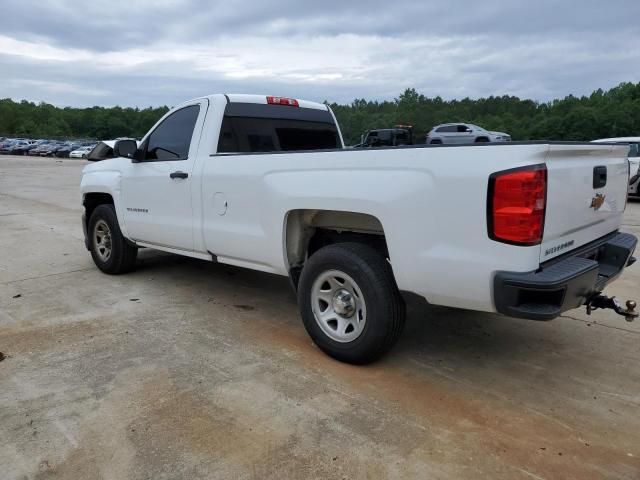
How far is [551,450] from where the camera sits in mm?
2689

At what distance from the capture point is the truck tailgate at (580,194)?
287 centimetres

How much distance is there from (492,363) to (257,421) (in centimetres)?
179

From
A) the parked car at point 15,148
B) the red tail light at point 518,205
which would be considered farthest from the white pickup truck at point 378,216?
the parked car at point 15,148

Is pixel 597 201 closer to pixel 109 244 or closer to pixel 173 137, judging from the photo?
pixel 173 137

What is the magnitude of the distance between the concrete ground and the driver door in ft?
2.29

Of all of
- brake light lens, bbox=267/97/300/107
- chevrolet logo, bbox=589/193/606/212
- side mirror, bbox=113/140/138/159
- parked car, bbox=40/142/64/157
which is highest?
brake light lens, bbox=267/97/300/107

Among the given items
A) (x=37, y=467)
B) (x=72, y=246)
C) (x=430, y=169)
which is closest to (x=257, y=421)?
(x=37, y=467)

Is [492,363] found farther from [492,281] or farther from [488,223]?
[488,223]

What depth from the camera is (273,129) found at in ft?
16.6

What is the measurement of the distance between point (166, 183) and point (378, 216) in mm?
2519

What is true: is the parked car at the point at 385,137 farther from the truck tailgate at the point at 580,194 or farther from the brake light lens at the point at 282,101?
the truck tailgate at the point at 580,194

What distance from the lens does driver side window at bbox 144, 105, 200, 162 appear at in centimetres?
487

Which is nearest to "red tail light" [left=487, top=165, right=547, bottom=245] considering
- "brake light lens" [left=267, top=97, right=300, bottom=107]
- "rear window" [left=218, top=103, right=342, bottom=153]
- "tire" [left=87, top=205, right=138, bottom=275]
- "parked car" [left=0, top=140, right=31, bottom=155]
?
"rear window" [left=218, top=103, right=342, bottom=153]

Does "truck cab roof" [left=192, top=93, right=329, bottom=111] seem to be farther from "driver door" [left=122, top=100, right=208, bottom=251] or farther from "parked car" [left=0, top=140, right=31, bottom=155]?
"parked car" [left=0, top=140, right=31, bottom=155]
